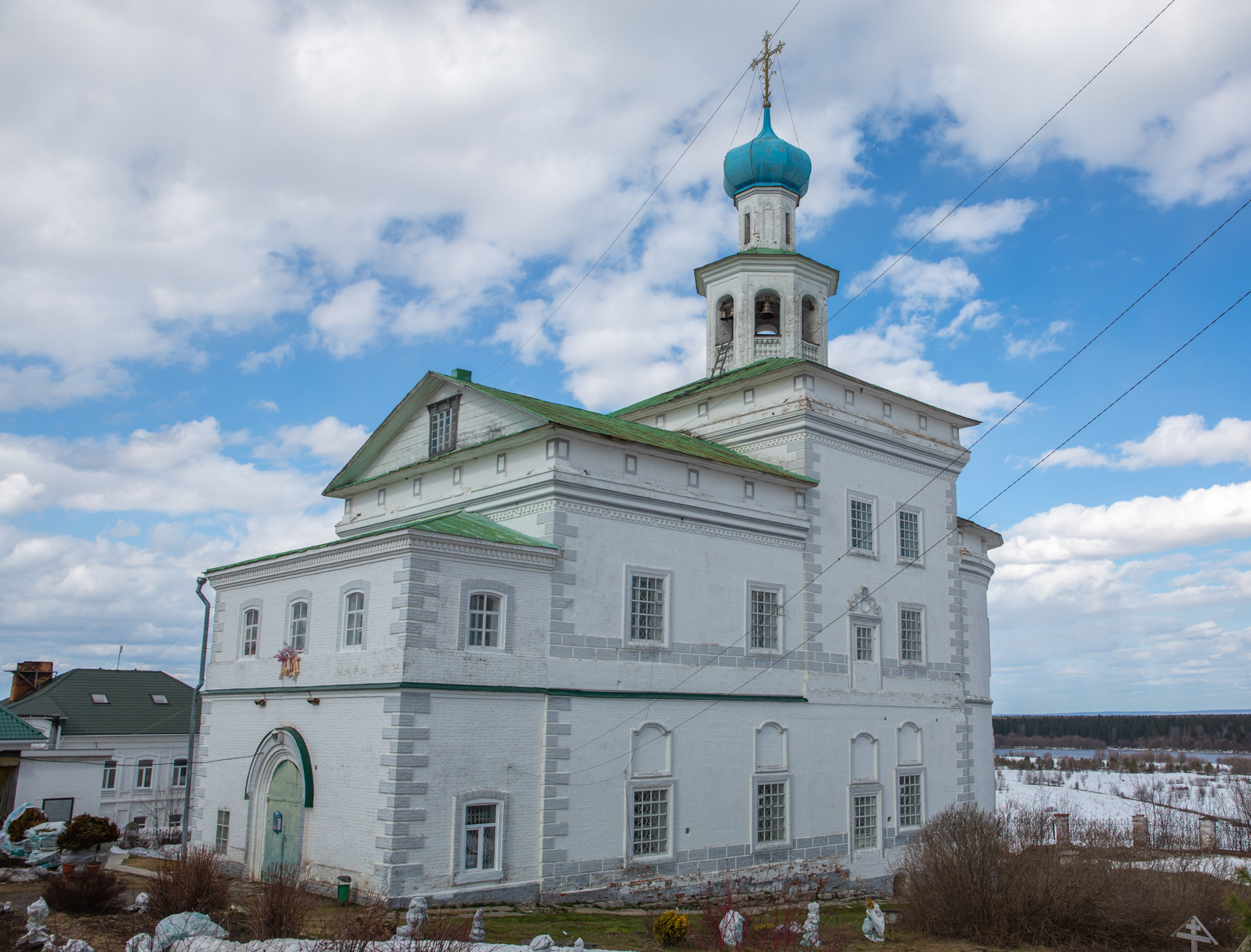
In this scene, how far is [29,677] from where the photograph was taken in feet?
143

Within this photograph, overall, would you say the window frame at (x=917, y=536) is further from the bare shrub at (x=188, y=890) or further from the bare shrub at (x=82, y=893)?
the bare shrub at (x=82, y=893)

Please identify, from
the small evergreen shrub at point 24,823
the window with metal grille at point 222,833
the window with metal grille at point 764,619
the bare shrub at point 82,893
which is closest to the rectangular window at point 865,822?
the window with metal grille at point 764,619

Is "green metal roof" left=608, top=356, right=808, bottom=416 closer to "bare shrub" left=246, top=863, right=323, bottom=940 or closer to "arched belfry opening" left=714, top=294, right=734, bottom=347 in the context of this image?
"arched belfry opening" left=714, top=294, right=734, bottom=347

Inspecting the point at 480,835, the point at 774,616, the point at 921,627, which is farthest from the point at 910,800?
the point at 480,835

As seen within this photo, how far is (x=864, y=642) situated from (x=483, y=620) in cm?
1078

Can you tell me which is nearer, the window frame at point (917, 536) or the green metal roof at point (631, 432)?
the green metal roof at point (631, 432)

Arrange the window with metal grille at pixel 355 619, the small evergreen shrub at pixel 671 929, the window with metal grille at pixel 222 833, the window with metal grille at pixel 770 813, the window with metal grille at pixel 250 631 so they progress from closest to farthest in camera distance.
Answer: the small evergreen shrub at pixel 671 929, the window with metal grille at pixel 355 619, the window with metal grille at pixel 222 833, the window with metal grille at pixel 250 631, the window with metal grille at pixel 770 813

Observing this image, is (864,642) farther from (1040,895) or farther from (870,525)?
(1040,895)

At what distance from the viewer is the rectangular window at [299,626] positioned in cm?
2017

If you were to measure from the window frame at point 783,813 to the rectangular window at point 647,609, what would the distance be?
12.8 ft

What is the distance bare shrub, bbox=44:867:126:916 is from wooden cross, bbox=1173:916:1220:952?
50.1 feet

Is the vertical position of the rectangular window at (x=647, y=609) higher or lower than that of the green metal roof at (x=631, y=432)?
lower

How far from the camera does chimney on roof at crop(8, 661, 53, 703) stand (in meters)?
43.2

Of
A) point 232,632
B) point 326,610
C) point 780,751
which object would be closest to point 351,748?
point 326,610
